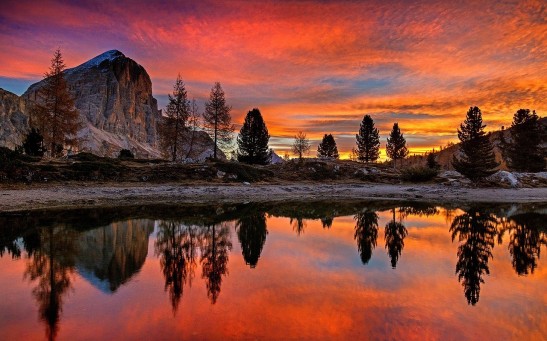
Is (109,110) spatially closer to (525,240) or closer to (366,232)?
(366,232)

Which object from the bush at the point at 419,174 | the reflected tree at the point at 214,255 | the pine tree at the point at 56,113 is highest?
the pine tree at the point at 56,113

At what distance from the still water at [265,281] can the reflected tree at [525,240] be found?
8 centimetres

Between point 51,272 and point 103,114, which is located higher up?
point 103,114

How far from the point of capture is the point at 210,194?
34.5 m

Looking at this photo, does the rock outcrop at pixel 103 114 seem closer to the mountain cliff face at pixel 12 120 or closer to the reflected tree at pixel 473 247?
the mountain cliff face at pixel 12 120

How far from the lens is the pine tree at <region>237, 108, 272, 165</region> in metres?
64.2

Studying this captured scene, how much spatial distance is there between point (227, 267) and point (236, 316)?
163 inches

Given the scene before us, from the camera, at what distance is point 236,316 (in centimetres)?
715

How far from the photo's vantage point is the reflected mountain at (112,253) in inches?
383

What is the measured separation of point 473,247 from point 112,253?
43.7ft

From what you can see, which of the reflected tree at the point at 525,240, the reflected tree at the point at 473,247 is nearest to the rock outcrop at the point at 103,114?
the reflected tree at the point at 473,247

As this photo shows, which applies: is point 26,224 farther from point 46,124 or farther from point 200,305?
point 46,124

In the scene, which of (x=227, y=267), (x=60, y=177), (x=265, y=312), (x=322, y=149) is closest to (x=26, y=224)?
(x=227, y=267)

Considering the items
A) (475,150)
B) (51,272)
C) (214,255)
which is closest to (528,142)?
(475,150)
